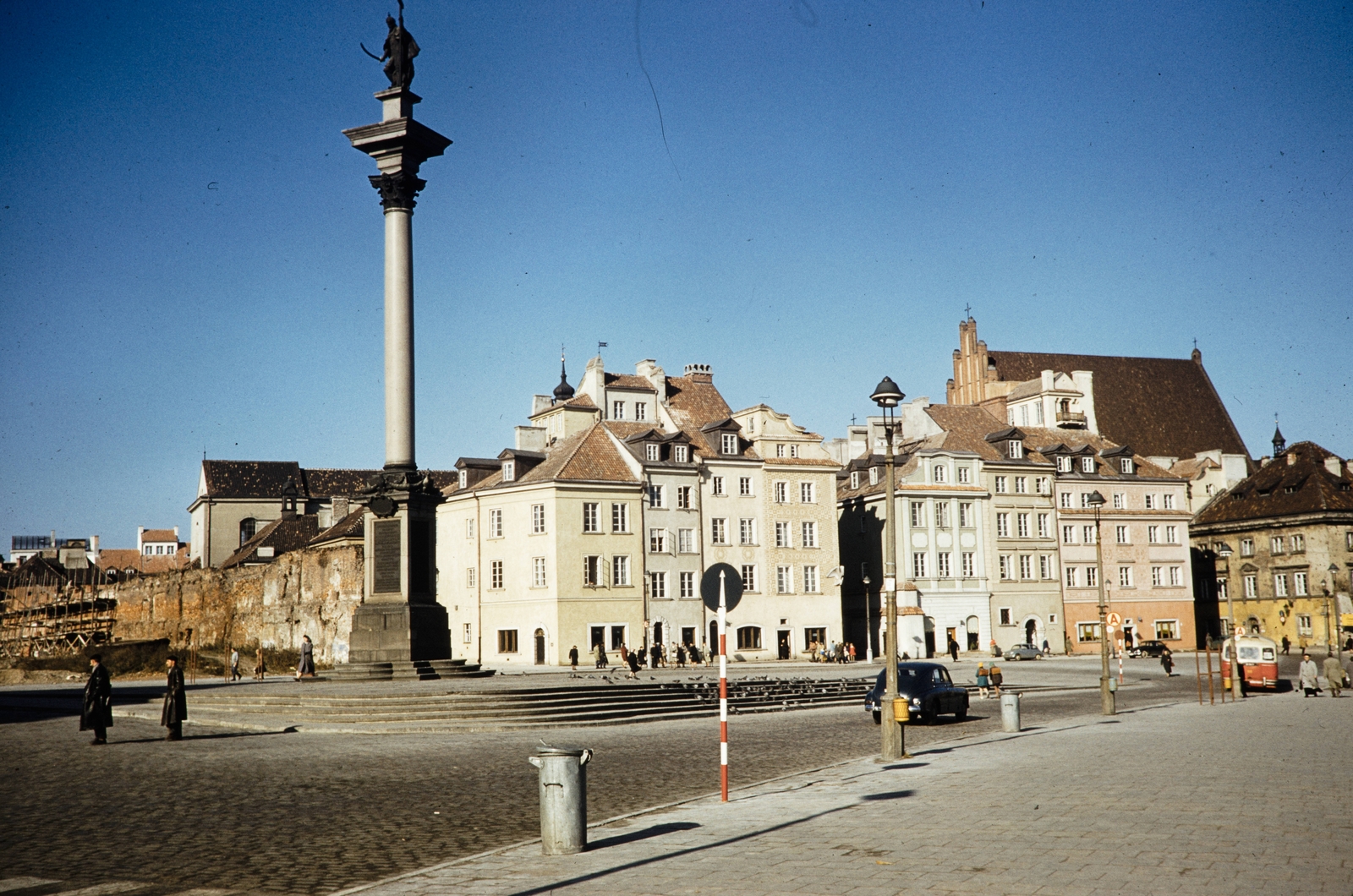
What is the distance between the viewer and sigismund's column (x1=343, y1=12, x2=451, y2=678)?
3384 centimetres

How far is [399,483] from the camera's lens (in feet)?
113

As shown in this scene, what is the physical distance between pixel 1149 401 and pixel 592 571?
61.6 m

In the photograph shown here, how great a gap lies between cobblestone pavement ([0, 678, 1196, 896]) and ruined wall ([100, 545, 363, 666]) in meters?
41.2

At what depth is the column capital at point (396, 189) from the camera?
35.2 meters

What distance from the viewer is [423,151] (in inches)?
1412

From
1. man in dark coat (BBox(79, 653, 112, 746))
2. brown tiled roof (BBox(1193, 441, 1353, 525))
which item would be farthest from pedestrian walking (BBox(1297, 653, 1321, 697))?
brown tiled roof (BBox(1193, 441, 1353, 525))

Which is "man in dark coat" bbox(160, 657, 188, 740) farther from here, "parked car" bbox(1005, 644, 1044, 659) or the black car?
"parked car" bbox(1005, 644, 1044, 659)

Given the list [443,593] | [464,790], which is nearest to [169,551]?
[443,593]

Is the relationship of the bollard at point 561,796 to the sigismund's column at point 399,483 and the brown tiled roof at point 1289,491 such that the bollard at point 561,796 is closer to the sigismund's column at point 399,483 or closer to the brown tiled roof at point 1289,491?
the sigismund's column at point 399,483

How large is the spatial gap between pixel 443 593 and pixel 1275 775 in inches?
2448

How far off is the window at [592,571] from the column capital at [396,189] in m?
33.5

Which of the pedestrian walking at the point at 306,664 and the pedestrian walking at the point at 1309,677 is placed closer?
the pedestrian walking at the point at 1309,677

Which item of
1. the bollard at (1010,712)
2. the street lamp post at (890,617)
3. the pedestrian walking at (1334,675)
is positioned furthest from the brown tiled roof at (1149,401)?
the street lamp post at (890,617)

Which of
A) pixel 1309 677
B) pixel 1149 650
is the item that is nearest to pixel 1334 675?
pixel 1309 677
